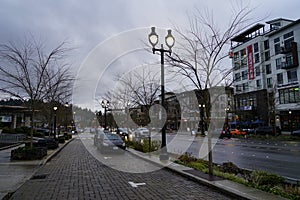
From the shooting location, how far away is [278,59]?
55.7m

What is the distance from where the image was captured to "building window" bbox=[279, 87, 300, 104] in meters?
50.3

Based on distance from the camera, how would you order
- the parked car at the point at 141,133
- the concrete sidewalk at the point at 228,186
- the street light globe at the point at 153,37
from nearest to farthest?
the concrete sidewalk at the point at 228,186 < the street light globe at the point at 153,37 < the parked car at the point at 141,133

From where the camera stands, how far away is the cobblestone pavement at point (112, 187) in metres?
7.23

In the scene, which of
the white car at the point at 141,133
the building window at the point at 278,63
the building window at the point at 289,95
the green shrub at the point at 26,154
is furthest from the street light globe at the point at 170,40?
the building window at the point at 278,63

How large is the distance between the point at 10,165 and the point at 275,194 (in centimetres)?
→ 1084

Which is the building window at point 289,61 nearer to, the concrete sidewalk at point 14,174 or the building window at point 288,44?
the building window at point 288,44

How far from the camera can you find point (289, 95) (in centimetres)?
5253

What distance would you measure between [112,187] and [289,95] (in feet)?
171

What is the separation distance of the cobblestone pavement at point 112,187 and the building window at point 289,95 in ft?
154

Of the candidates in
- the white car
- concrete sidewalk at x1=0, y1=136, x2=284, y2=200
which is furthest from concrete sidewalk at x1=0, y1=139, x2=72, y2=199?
the white car

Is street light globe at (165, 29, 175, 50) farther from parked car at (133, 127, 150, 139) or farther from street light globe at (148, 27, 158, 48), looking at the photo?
parked car at (133, 127, 150, 139)

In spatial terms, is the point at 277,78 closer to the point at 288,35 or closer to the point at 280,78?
the point at 280,78

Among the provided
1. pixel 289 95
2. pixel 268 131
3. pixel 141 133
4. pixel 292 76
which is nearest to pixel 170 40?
pixel 141 133

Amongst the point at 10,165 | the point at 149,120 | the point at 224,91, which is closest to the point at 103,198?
the point at 224,91
